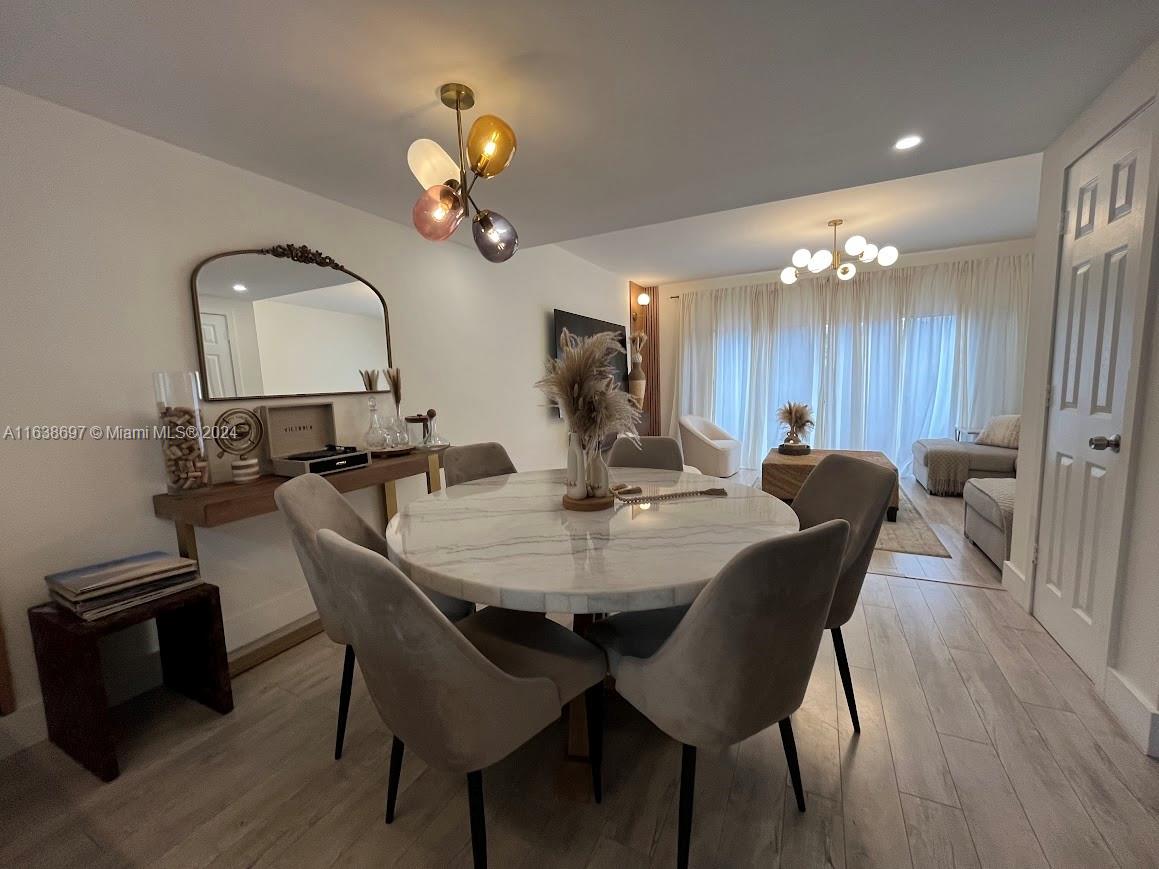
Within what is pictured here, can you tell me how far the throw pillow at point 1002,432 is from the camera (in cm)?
429

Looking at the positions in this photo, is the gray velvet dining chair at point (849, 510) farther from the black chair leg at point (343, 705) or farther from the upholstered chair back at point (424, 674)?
the black chair leg at point (343, 705)

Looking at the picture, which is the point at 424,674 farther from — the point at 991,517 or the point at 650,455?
the point at 991,517

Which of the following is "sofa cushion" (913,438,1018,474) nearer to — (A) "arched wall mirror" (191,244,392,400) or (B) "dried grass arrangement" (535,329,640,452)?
(B) "dried grass arrangement" (535,329,640,452)

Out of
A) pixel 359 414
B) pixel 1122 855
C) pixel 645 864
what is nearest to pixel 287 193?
pixel 359 414

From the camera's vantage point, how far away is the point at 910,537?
3287mm

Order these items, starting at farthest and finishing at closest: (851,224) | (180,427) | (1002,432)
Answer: (1002,432)
(851,224)
(180,427)

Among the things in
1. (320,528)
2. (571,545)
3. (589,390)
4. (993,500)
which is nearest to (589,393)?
(589,390)

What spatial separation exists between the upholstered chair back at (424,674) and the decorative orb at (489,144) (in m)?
1.22

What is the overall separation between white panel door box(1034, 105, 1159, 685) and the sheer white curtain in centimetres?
347

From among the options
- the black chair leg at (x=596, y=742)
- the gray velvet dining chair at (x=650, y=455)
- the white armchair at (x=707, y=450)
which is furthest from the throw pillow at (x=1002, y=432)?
the black chair leg at (x=596, y=742)

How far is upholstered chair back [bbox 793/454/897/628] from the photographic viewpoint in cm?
139

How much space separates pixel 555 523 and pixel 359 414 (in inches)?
69.3

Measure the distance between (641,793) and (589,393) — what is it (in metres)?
1.18

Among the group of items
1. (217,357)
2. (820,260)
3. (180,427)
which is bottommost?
(180,427)
